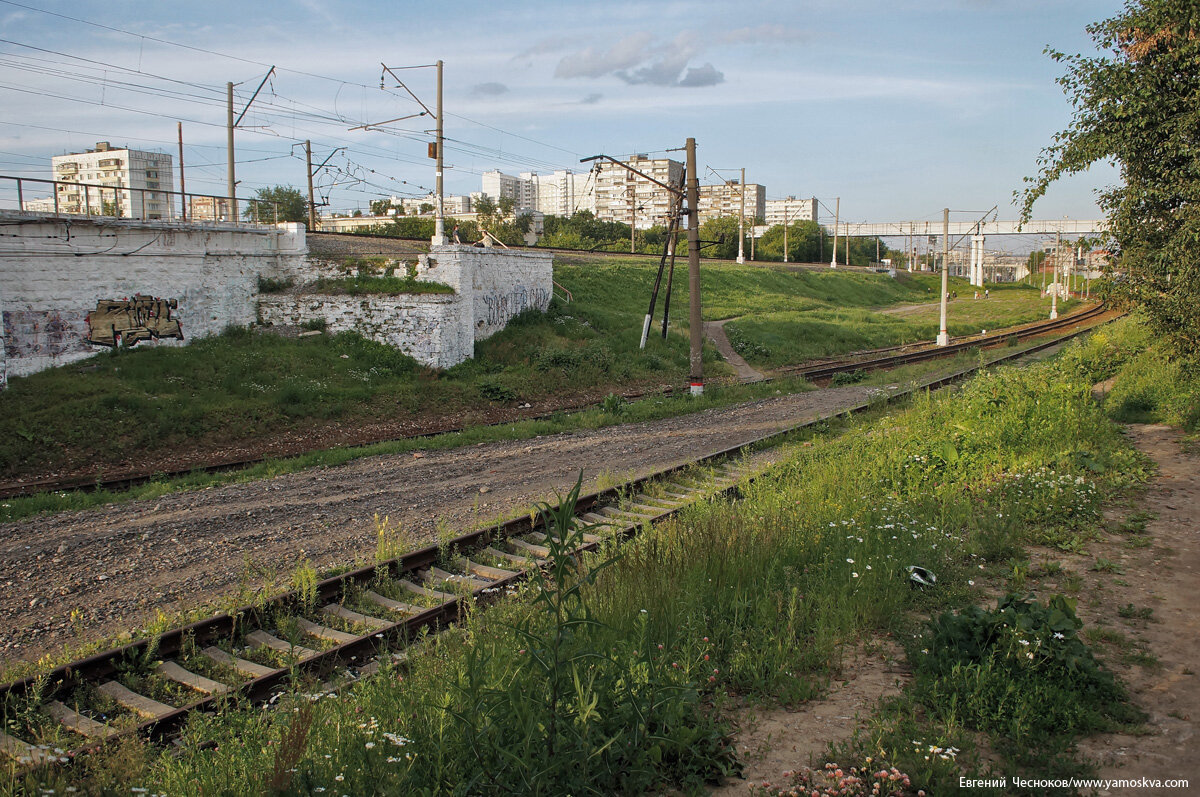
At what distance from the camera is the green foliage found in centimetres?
425

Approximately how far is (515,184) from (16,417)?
156189mm

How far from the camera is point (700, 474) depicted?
1198 centimetres

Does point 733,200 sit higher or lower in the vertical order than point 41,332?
higher

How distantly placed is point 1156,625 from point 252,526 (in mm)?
9548

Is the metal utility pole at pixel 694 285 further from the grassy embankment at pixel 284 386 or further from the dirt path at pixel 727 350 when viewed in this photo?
the dirt path at pixel 727 350

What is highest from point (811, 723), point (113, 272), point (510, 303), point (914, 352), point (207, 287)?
point (113, 272)

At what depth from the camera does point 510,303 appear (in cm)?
2581

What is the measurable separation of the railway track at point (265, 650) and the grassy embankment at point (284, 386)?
9.24 m

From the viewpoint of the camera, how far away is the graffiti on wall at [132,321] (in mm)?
17875

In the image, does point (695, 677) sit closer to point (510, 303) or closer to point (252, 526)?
point (252, 526)

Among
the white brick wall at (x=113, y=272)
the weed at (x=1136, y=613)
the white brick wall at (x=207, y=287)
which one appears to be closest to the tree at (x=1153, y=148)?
the weed at (x=1136, y=613)

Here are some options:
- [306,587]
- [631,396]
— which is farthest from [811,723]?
[631,396]

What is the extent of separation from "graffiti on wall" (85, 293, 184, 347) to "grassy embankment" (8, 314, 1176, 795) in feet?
52.5

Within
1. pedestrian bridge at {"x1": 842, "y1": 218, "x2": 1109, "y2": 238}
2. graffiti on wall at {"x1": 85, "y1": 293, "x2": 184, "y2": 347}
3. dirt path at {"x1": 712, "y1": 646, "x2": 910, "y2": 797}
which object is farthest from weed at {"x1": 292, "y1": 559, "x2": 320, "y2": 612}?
pedestrian bridge at {"x1": 842, "y1": 218, "x2": 1109, "y2": 238}
